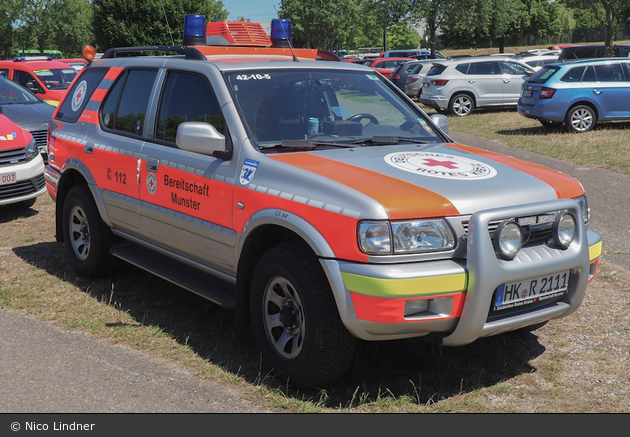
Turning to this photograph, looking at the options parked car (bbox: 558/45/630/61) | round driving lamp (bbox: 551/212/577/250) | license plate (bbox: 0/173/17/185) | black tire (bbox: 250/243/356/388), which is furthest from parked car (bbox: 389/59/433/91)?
black tire (bbox: 250/243/356/388)

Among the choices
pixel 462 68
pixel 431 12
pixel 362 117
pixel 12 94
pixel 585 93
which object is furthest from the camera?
pixel 431 12

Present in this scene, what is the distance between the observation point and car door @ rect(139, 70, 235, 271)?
4180 millimetres

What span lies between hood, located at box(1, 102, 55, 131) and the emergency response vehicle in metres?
5.34

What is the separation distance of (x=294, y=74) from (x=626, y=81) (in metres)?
13.0

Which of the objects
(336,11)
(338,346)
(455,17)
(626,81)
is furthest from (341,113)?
(336,11)

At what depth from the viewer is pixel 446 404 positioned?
365cm

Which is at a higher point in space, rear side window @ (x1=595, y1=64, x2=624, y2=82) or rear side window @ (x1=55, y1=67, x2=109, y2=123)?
rear side window @ (x1=595, y1=64, x2=624, y2=82)

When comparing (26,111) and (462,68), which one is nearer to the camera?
(26,111)

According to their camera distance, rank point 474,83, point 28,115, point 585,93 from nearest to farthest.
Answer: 1. point 28,115
2. point 585,93
3. point 474,83

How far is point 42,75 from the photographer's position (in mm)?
15828

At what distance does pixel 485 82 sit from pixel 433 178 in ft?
58.8

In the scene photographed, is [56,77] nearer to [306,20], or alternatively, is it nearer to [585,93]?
[585,93]

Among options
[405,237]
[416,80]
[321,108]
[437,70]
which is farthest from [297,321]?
[416,80]

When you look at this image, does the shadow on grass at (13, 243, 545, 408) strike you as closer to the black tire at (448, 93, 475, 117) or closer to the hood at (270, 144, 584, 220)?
the hood at (270, 144, 584, 220)
